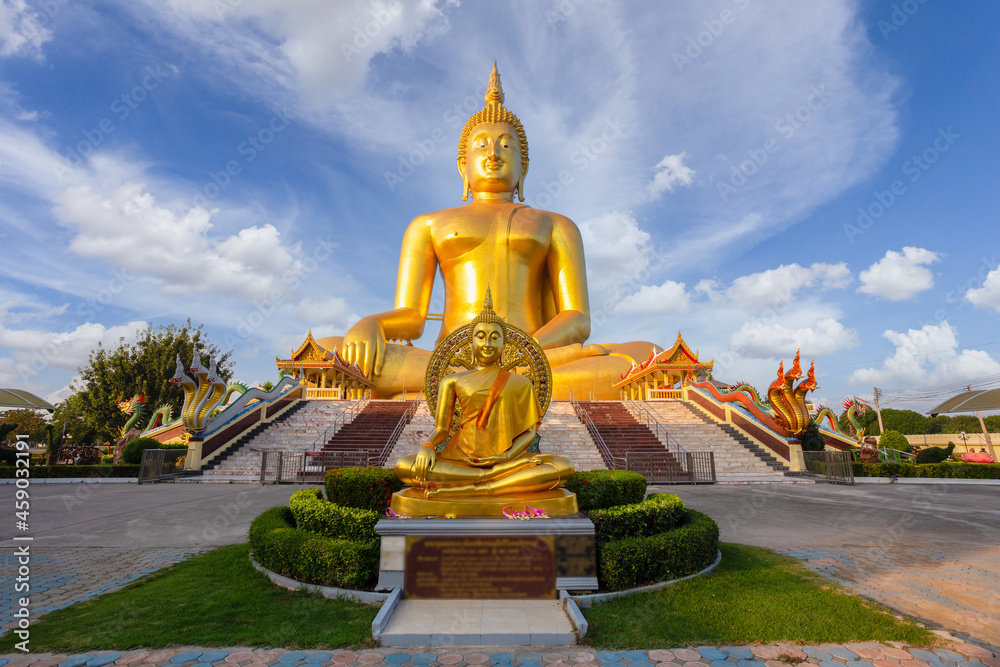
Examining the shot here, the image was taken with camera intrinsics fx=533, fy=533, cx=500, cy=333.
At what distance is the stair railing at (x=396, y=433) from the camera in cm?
1342

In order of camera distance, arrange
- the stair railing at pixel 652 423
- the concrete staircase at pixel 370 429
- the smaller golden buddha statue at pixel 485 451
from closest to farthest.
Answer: the smaller golden buddha statue at pixel 485 451, the concrete staircase at pixel 370 429, the stair railing at pixel 652 423

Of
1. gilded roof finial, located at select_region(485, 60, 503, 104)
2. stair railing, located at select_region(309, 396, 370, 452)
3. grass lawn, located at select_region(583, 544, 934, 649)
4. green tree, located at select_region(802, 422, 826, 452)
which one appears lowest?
grass lawn, located at select_region(583, 544, 934, 649)

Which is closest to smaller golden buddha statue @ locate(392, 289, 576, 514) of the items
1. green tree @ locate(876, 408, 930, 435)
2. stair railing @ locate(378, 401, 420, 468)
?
stair railing @ locate(378, 401, 420, 468)

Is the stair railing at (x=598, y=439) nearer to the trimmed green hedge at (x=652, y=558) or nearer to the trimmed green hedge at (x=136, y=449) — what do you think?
the trimmed green hedge at (x=652, y=558)

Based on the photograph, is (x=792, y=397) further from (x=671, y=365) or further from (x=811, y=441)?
(x=671, y=365)

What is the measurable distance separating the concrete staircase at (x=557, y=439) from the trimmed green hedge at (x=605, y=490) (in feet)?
25.0

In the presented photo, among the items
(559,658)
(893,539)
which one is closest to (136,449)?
(559,658)

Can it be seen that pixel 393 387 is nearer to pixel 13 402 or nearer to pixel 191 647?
pixel 13 402

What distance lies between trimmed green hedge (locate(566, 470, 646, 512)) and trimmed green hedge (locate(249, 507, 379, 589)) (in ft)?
6.61

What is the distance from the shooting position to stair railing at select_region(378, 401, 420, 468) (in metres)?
13.4

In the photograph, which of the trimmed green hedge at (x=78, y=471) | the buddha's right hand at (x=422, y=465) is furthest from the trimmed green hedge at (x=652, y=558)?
the trimmed green hedge at (x=78, y=471)

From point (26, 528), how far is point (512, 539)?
6488 millimetres

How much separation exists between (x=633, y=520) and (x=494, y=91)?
877 inches

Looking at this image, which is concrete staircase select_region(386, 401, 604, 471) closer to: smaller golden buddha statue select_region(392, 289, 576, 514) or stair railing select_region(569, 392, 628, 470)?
stair railing select_region(569, 392, 628, 470)
